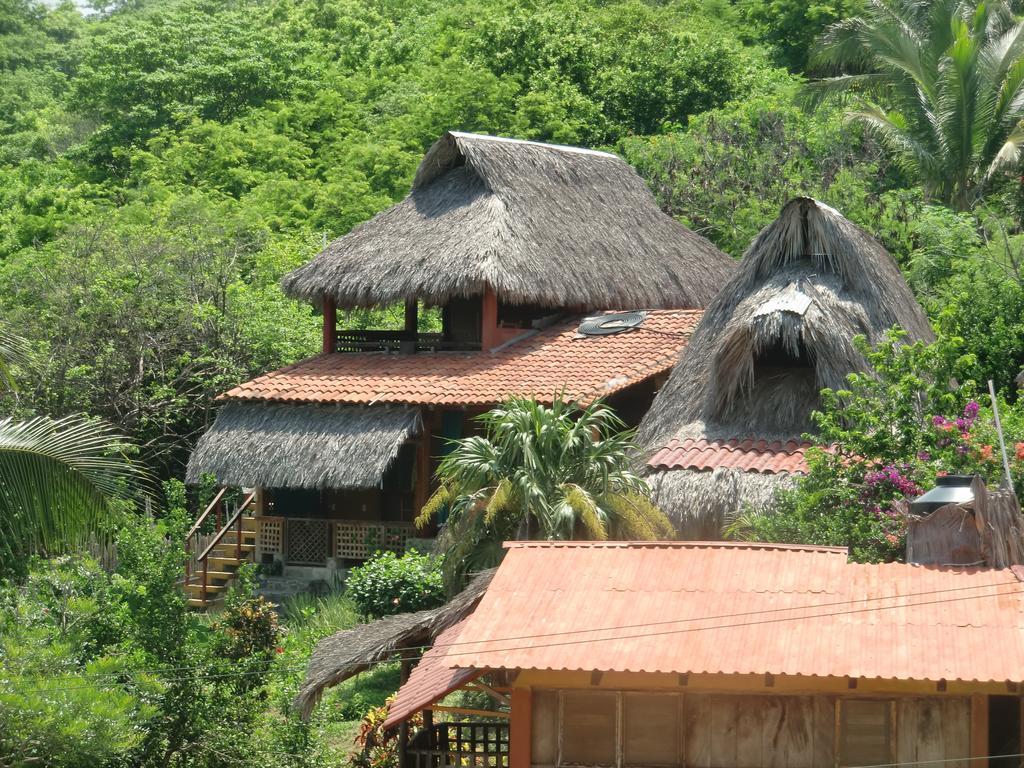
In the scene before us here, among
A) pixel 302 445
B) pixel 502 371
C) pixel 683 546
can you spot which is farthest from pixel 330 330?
pixel 683 546

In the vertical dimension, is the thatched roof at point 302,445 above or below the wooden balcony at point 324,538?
above

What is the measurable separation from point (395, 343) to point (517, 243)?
7.98ft

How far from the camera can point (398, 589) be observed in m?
19.2

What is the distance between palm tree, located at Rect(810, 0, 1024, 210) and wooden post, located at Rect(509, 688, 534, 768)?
16165mm

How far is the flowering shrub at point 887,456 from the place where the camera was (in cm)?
1511

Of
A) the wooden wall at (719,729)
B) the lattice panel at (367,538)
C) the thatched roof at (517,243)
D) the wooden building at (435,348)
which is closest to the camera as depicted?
the wooden wall at (719,729)

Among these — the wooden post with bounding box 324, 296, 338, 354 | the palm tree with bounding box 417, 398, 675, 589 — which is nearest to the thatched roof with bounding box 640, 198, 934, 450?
the palm tree with bounding box 417, 398, 675, 589

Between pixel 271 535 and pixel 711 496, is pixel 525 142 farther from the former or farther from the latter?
pixel 711 496

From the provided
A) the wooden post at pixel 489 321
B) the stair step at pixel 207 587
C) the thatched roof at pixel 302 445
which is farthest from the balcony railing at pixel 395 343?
the stair step at pixel 207 587

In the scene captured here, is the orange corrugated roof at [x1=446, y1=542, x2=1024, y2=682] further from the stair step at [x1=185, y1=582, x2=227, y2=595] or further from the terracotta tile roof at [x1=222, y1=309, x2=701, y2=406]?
the stair step at [x1=185, y1=582, x2=227, y2=595]

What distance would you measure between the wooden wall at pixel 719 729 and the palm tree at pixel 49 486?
13.0ft

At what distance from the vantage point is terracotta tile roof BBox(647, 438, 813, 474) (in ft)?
56.8

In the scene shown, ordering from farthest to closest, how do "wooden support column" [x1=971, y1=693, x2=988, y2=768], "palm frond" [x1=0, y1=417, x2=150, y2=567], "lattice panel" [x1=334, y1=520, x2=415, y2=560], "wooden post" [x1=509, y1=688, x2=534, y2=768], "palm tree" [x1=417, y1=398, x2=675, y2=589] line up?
"lattice panel" [x1=334, y1=520, x2=415, y2=560], "palm tree" [x1=417, y1=398, x2=675, y2=589], "palm frond" [x1=0, y1=417, x2=150, y2=567], "wooden post" [x1=509, y1=688, x2=534, y2=768], "wooden support column" [x1=971, y1=693, x2=988, y2=768]

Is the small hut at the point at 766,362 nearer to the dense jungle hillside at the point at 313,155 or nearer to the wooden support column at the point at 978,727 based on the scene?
the dense jungle hillside at the point at 313,155
